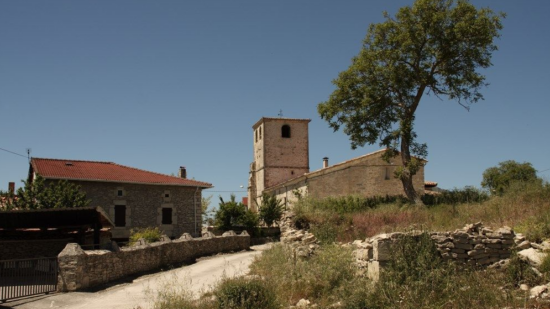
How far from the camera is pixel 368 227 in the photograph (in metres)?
16.7

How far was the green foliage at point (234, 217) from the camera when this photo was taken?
29094 millimetres

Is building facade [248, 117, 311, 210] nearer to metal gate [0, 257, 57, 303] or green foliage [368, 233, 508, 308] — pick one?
metal gate [0, 257, 57, 303]

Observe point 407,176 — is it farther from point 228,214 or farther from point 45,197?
point 45,197

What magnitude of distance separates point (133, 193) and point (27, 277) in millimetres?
19888

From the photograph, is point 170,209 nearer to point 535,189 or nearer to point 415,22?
point 415,22

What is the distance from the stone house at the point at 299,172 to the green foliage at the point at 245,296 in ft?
75.9

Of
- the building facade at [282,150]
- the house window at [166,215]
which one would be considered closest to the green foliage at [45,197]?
the house window at [166,215]

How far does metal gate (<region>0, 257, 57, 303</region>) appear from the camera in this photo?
12.5 meters

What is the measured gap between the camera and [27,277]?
1290 centimetres

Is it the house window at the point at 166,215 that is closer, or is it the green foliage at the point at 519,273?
the green foliage at the point at 519,273

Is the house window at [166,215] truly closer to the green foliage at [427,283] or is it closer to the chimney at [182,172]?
the chimney at [182,172]

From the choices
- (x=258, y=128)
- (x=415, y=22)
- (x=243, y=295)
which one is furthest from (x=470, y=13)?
(x=258, y=128)

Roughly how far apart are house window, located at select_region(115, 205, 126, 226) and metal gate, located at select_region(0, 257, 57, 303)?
1826 cm

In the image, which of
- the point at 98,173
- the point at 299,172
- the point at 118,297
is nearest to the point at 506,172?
the point at 299,172
